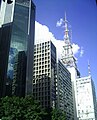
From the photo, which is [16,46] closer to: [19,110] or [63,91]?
[19,110]

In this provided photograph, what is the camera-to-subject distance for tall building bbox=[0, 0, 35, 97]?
215 feet

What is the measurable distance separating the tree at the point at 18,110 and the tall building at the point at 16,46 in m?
21.6

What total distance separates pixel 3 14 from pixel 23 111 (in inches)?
1766

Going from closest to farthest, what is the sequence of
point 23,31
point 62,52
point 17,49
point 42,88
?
point 17,49
point 23,31
point 42,88
point 62,52

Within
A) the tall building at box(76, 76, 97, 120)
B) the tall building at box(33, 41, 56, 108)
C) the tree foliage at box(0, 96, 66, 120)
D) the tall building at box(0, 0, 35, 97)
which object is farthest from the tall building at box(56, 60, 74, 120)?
the tree foliage at box(0, 96, 66, 120)

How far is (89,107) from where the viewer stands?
13450cm

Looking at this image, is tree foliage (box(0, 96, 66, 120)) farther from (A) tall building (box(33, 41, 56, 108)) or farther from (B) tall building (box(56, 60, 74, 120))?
(B) tall building (box(56, 60, 74, 120))

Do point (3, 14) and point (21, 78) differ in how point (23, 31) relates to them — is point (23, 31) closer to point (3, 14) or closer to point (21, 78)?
point (3, 14)

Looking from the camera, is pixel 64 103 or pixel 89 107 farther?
pixel 89 107

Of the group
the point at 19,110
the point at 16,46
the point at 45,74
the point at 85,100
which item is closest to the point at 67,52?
the point at 85,100

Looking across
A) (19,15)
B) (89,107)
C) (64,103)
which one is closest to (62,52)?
(89,107)

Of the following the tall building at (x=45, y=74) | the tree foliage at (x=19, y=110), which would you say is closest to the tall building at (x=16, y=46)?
the tall building at (x=45, y=74)

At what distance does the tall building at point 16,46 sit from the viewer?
65.6 meters

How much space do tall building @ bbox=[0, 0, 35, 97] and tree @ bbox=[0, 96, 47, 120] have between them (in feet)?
70.7
